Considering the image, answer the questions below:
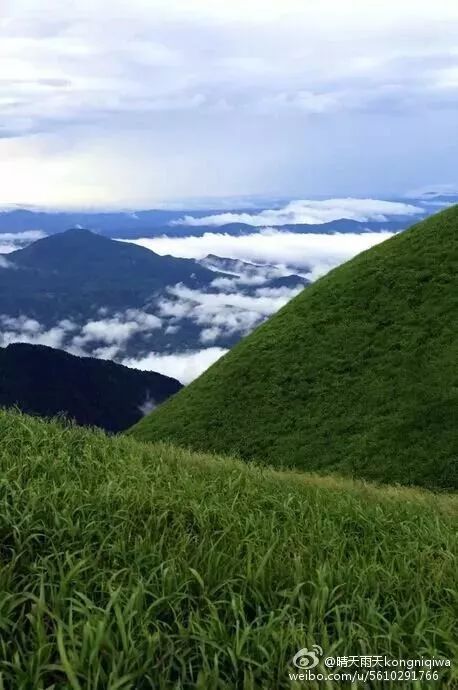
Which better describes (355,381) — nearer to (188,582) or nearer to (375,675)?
(188,582)

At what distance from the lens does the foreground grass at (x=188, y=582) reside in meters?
4.40

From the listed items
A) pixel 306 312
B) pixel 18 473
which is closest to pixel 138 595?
pixel 18 473

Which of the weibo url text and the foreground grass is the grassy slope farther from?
the weibo url text

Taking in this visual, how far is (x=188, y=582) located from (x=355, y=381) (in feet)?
94.8

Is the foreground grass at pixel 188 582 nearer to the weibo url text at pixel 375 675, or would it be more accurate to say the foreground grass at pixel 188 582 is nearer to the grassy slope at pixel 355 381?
the weibo url text at pixel 375 675

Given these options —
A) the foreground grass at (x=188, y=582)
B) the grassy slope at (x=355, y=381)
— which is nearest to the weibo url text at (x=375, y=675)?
the foreground grass at (x=188, y=582)

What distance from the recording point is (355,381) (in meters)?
33.3

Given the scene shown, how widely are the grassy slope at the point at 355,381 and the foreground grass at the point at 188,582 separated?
18777mm

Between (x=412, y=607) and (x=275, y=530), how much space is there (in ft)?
7.71

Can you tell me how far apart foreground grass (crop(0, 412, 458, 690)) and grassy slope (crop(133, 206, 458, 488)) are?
61.6ft

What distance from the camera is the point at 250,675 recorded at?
4195 millimetres

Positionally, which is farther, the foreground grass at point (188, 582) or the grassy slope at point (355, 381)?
the grassy slope at point (355, 381)

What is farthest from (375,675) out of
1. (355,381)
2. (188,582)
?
(355,381)

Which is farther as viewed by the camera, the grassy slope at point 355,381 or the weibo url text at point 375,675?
the grassy slope at point 355,381
